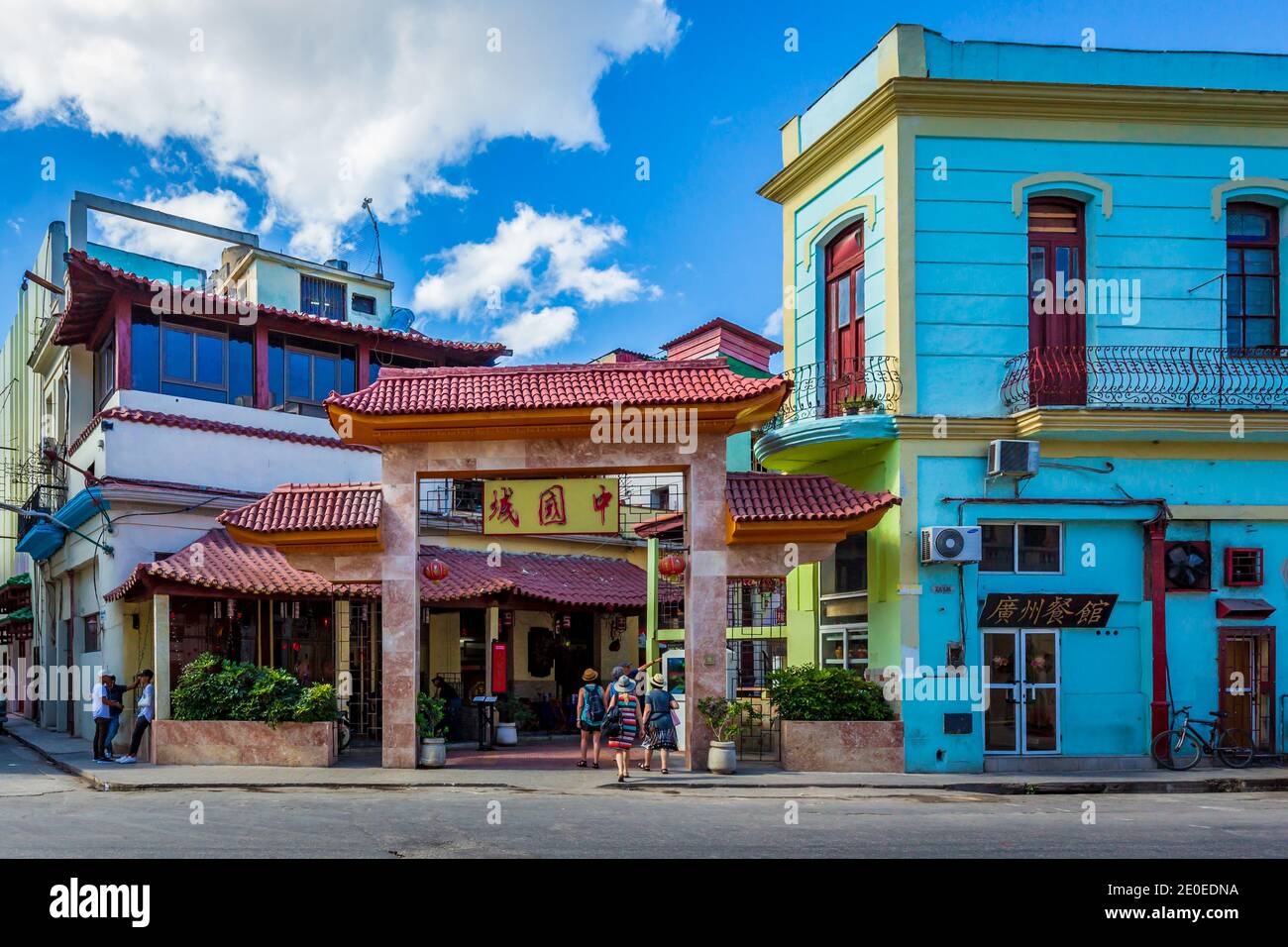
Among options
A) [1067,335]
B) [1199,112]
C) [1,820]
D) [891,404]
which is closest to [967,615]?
[891,404]

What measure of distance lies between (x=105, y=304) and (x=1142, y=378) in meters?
19.3

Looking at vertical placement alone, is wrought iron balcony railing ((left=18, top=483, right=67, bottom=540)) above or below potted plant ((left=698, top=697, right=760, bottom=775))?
above

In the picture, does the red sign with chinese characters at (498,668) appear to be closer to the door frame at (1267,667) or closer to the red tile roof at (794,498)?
the red tile roof at (794,498)

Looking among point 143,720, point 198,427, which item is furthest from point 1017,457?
point 198,427

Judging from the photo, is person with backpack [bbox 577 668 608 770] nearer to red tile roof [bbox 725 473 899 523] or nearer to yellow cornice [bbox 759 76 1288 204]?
red tile roof [bbox 725 473 899 523]

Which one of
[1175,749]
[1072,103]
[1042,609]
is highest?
[1072,103]

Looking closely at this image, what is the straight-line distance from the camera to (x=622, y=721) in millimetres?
15438

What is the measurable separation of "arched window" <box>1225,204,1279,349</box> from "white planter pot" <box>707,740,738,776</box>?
10.2 meters

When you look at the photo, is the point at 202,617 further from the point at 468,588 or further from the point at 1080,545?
the point at 1080,545

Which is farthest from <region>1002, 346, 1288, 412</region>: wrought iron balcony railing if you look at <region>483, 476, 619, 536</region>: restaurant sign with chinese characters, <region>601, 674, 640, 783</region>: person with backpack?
<region>601, 674, 640, 783</region>: person with backpack

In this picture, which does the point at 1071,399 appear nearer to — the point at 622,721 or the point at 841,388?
the point at 841,388

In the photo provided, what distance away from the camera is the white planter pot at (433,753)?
16.7 metres

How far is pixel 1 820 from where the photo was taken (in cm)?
1179

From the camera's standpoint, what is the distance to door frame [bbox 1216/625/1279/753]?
17047 mm
